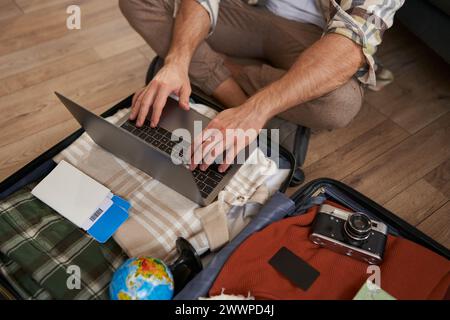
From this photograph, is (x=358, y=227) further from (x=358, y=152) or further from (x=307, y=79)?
(x=358, y=152)

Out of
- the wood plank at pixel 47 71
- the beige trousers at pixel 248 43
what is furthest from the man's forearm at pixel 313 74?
the wood plank at pixel 47 71

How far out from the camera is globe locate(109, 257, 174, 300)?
68 centimetres

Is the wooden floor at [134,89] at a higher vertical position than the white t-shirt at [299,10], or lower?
lower

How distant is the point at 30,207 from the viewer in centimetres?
87

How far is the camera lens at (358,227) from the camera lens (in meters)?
0.75

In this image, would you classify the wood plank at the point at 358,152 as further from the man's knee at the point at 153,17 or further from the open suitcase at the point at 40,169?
the man's knee at the point at 153,17

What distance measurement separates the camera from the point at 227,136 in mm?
842

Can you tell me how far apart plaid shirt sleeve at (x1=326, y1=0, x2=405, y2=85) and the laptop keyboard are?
1.46 feet

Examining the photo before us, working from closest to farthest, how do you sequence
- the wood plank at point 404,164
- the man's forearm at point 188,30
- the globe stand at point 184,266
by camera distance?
the globe stand at point 184,266
the man's forearm at point 188,30
the wood plank at point 404,164

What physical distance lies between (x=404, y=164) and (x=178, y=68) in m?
0.82

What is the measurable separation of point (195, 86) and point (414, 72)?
0.89 meters

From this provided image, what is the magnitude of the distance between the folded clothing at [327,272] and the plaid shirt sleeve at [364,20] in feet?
1.51

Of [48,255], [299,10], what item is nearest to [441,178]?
[299,10]

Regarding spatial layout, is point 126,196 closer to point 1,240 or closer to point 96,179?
point 96,179
